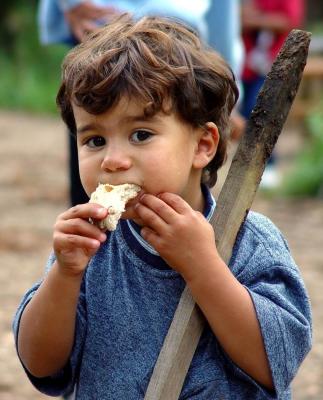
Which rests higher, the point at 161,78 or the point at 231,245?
the point at 161,78

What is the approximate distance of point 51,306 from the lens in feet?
7.17

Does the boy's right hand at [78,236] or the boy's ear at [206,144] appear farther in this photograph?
the boy's ear at [206,144]

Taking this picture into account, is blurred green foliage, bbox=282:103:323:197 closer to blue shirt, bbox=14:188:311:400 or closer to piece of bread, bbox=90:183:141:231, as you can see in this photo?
blue shirt, bbox=14:188:311:400

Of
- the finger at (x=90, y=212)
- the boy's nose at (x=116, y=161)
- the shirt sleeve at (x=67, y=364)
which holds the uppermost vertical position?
the boy's nose at (x=116, y=161)

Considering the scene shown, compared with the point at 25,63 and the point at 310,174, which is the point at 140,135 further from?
the point at 25,63

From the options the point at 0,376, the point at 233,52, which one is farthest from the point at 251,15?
the point at 0,376

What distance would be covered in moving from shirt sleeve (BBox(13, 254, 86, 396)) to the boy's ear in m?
0.40

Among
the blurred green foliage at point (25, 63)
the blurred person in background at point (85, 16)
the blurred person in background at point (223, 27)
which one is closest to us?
the blurred person in background at point (85, 16)

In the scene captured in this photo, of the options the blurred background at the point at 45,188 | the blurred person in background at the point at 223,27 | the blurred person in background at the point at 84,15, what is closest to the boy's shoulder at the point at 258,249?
the blurred person in background at the point at 84,15

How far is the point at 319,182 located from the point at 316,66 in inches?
173

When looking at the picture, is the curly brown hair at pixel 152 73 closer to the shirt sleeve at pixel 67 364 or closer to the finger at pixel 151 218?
the finger at pixel 151 218

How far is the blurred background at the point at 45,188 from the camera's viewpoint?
4.59m

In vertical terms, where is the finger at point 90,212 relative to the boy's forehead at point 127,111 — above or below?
below

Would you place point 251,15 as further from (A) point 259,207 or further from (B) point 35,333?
(B) point 35,333
